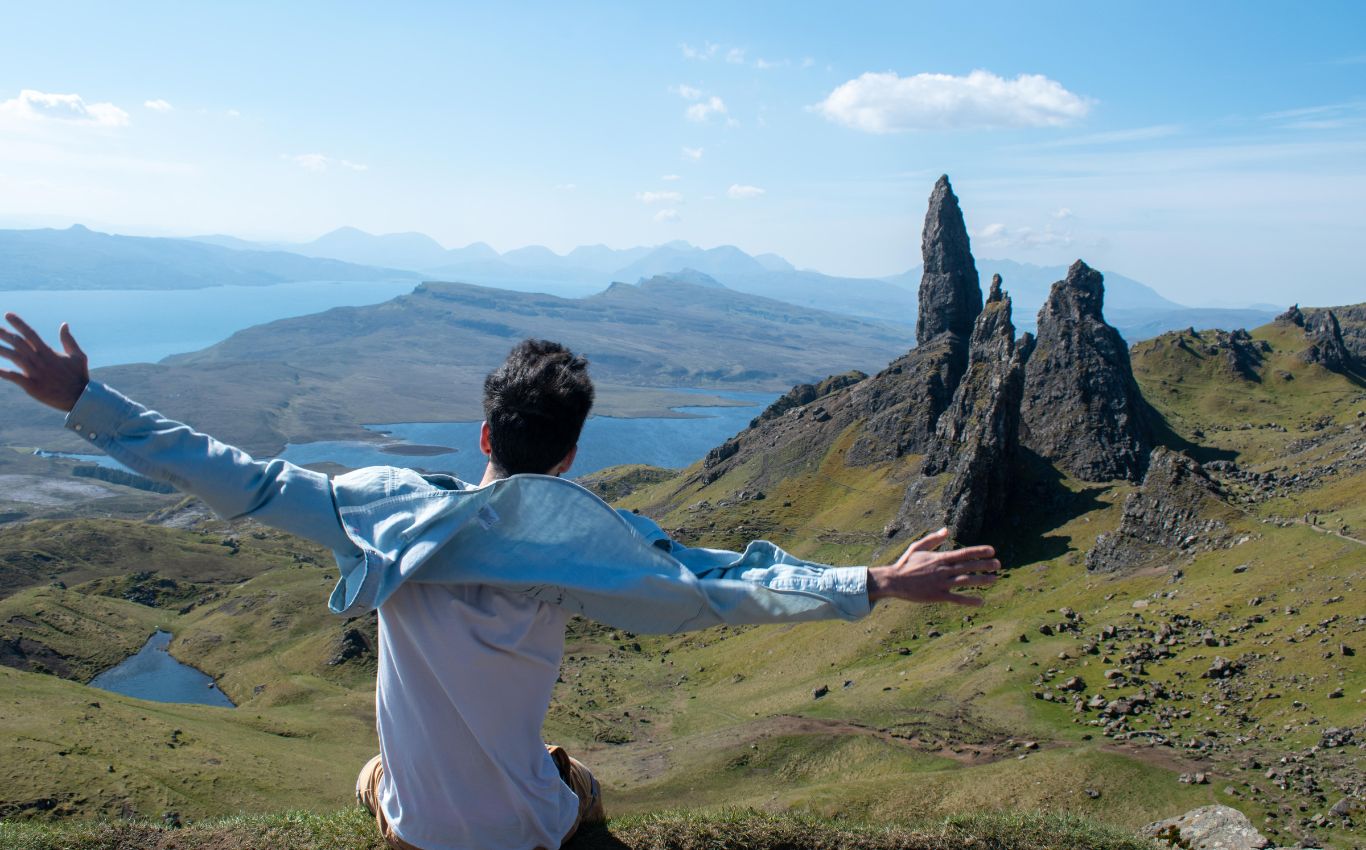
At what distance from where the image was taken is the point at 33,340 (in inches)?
204

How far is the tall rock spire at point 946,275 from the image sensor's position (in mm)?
119750

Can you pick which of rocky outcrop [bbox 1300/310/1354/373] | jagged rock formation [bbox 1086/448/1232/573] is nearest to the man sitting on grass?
jagged rock formation [bbox 1086/448/1232/573]

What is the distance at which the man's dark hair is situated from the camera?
5609 millimetres

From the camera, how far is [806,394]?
479 feet

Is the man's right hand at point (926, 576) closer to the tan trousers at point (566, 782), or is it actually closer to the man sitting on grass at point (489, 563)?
the man sitting on grass at point (489, 563)

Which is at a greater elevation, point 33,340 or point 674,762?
point 33,340

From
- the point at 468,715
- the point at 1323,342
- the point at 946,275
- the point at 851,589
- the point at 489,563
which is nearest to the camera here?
the point at 851,589

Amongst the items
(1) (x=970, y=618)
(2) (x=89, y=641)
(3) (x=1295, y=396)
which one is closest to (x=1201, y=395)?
(3) (x=1295, y=396)

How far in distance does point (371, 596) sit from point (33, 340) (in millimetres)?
2432

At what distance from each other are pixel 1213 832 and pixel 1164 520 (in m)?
41.1

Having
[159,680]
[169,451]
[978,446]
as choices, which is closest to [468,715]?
[169,451]

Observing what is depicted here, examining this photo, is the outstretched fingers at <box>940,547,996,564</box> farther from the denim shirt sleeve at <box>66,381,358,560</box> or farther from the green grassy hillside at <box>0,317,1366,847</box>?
the green grassy hillside at <box>0,317,1366,847</box>

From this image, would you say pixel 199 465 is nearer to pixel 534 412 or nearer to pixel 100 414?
pixel 100 414

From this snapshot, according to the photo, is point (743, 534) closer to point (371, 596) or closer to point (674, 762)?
point (674, 762)
